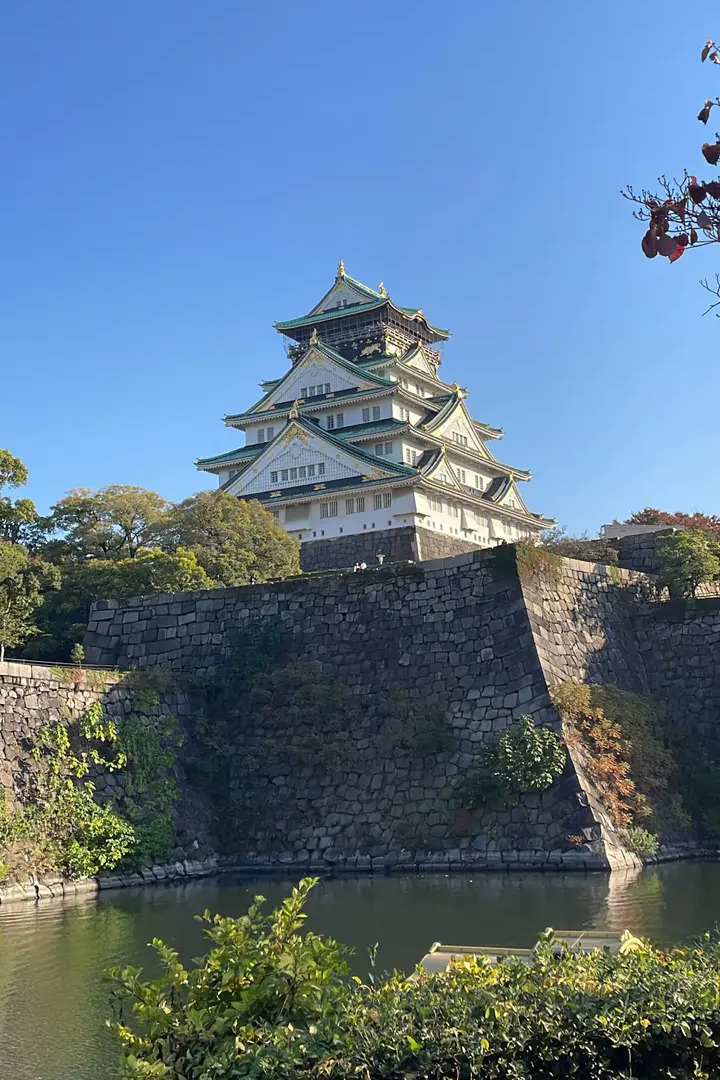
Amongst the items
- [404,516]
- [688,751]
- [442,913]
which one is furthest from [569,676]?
[404,516]

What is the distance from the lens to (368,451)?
136 ft

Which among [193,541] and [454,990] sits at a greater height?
[193,541]

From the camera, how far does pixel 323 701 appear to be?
19.2 m

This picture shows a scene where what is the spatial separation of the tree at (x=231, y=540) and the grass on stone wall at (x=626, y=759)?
37.7ft

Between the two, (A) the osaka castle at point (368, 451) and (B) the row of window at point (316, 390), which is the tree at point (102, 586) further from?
(B) the row of window at point (316, 390)

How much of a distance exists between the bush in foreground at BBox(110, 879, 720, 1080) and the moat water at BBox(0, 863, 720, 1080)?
2.25 meters

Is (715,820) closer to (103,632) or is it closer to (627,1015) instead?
(103,632)

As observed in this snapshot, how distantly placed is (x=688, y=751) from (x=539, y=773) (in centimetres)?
393

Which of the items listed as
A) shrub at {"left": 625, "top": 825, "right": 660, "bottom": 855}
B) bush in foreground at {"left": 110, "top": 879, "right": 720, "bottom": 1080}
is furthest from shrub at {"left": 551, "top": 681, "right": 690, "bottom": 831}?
bush in foreground at {"left": 110, "top": 879, "right": 720, "bottom": 1080}

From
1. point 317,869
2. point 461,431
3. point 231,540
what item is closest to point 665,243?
point 317,869

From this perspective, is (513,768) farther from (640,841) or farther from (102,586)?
(102,586)

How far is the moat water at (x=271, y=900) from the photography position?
7766 millimetres

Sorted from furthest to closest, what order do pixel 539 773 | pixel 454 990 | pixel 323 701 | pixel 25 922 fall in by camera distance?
pixel 323 701, pixel 539 773, pixel 25 922, pixel 454 990

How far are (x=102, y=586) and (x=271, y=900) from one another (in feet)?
41.1
